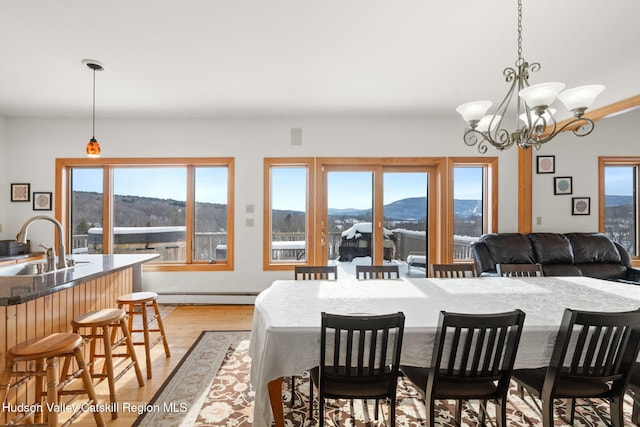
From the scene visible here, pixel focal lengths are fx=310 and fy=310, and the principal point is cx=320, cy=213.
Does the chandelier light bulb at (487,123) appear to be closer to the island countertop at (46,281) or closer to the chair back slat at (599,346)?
the chair back slat at (599,346)

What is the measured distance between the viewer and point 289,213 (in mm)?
4648

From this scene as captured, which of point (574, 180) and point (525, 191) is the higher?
point (574, 180)

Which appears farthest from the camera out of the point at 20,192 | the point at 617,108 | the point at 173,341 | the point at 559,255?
the point at 20,192

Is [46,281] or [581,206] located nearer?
[46,281]

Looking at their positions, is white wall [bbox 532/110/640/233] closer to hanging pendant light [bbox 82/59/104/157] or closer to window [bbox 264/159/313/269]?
window [bbox 264/159/313/269]

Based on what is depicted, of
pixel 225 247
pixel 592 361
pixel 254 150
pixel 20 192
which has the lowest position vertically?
pixel 592 361

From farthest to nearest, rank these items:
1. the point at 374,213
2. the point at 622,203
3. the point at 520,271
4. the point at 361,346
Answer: the point at 622,203, the point at 374,213, the point at 520,271, the point at 361,346

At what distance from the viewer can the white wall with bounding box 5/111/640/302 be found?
4.49m

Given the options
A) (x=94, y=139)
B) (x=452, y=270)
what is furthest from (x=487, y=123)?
(x=94, y=139)

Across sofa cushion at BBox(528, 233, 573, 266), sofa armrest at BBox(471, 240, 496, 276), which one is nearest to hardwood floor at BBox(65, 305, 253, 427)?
sofa armrest at BBox(471, 240, 496, 276)

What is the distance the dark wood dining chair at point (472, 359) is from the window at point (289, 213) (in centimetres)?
307

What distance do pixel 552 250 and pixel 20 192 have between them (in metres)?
7.43

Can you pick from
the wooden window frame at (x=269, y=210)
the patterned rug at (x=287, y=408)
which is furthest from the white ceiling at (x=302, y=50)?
the patterned rug at (x=287, y=408)

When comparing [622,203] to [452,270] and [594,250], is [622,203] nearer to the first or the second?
[594,250]
